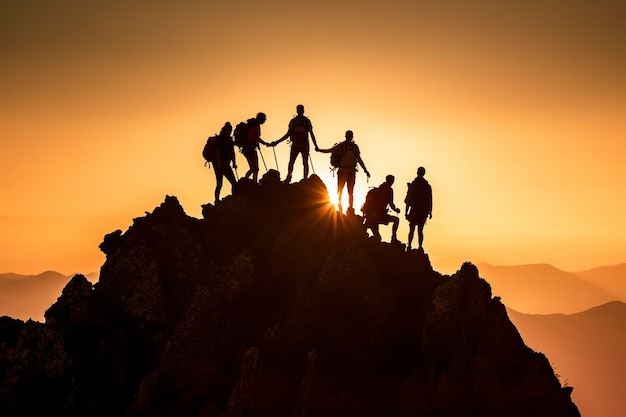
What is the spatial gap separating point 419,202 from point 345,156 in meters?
4.74

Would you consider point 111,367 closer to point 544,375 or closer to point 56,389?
point 56,389

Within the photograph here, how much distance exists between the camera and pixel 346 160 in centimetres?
3738

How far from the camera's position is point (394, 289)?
1357 inches

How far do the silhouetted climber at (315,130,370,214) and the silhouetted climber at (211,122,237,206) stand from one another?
5.35 m

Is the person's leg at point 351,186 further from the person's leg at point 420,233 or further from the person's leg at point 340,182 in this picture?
the person's leg at point 420,233

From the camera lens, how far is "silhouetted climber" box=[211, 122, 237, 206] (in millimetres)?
38031

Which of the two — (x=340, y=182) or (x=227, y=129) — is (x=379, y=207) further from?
(x=227, y=129)

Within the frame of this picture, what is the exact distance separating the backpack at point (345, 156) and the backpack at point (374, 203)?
8.12ft

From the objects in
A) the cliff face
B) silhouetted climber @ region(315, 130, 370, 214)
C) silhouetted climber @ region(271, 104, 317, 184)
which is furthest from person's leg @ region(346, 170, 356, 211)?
silhouetted climber @ region(271, 104, 317, 184)

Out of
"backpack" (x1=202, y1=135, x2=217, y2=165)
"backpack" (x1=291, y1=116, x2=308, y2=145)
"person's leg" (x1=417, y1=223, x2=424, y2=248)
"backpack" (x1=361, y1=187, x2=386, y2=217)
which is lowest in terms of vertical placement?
"person's leg" (x1=417, y1=223, x2=424, y2=248)

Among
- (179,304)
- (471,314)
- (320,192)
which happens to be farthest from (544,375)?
(179,304)

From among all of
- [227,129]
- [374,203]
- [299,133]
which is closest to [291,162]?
[299,133]

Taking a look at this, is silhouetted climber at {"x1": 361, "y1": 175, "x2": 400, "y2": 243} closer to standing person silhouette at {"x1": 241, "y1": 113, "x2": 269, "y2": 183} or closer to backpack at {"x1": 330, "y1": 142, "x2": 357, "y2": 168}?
backpack at {"x1": 330, "y1": 142, "x2": 357, "y2": 168}

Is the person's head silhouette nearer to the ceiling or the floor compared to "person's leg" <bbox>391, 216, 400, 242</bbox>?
nearer to the ceiling
